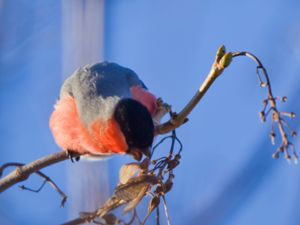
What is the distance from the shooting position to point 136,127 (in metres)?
1.75

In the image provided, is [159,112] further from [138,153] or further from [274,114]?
[274,114]

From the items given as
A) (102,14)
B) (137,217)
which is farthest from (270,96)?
(102,14)

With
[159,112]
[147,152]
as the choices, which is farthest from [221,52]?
[159,112]

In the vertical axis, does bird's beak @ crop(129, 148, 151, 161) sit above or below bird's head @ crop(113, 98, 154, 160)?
below

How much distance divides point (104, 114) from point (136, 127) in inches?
9.3

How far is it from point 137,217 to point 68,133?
0.77m

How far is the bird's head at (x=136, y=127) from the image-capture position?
1713 mm

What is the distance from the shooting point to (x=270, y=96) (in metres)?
1.36

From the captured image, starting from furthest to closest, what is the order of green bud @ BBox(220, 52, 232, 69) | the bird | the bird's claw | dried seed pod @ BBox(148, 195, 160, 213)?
the bird's claw → the bird → green bud @ BBox(220, 52, 232, 69) → dried seed pod @ BBox(148, 195, 160, 213)

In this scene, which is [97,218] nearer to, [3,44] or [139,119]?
[139,119]

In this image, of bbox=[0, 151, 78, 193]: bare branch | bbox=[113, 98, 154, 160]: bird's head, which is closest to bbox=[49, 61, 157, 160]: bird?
bbox=[113, 98, 154, 160]: bird's head

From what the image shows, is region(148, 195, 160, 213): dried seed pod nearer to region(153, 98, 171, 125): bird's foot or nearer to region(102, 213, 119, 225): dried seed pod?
region(102, 213, 119, 225): dried seed pod

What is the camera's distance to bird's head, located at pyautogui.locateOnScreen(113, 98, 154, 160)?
1713mm

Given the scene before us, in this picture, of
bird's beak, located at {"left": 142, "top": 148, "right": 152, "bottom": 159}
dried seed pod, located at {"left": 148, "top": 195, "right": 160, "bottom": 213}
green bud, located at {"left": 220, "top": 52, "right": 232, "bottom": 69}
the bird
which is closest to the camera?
dried seed pod, located at {"left": 148, "top": 195, "right": 160, "bottom": 213}
